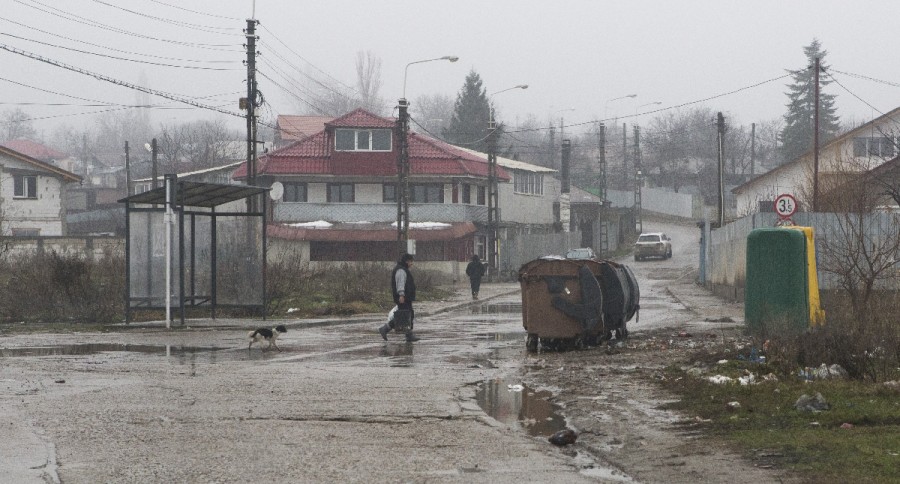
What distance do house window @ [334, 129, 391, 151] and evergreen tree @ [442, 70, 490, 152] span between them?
39630 mm

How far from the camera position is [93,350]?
18.3 metres

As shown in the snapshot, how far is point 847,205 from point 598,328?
12.6 metres

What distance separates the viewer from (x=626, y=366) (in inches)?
613

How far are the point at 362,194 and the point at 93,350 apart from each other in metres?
47.5

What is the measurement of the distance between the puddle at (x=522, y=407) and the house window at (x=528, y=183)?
211 feet

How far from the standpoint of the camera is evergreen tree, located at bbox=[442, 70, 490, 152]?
10444 cm

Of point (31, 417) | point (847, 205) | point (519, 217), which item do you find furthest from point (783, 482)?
point (519, 217)

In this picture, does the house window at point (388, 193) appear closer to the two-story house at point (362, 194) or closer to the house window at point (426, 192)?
the two-story house at point (362, 194)

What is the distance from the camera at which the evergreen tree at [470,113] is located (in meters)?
104

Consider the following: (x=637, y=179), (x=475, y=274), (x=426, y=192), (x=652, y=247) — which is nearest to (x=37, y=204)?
(x=426, y=192)

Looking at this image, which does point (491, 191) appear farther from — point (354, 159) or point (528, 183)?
point (528, 183)

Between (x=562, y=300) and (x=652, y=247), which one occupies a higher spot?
(x=652, y=247)

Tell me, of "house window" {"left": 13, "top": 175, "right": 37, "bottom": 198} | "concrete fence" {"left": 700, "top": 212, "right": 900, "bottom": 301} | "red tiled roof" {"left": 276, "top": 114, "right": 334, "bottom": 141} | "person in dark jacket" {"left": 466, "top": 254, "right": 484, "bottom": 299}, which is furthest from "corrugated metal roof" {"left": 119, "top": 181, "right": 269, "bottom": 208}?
"red tiled roof" {"left": 276, "top": 114, "right": 334, "bottom": 141}

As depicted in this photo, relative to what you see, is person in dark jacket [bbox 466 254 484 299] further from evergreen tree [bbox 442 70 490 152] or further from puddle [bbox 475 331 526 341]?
evergreen tree [bbox 442 70 490 152]
